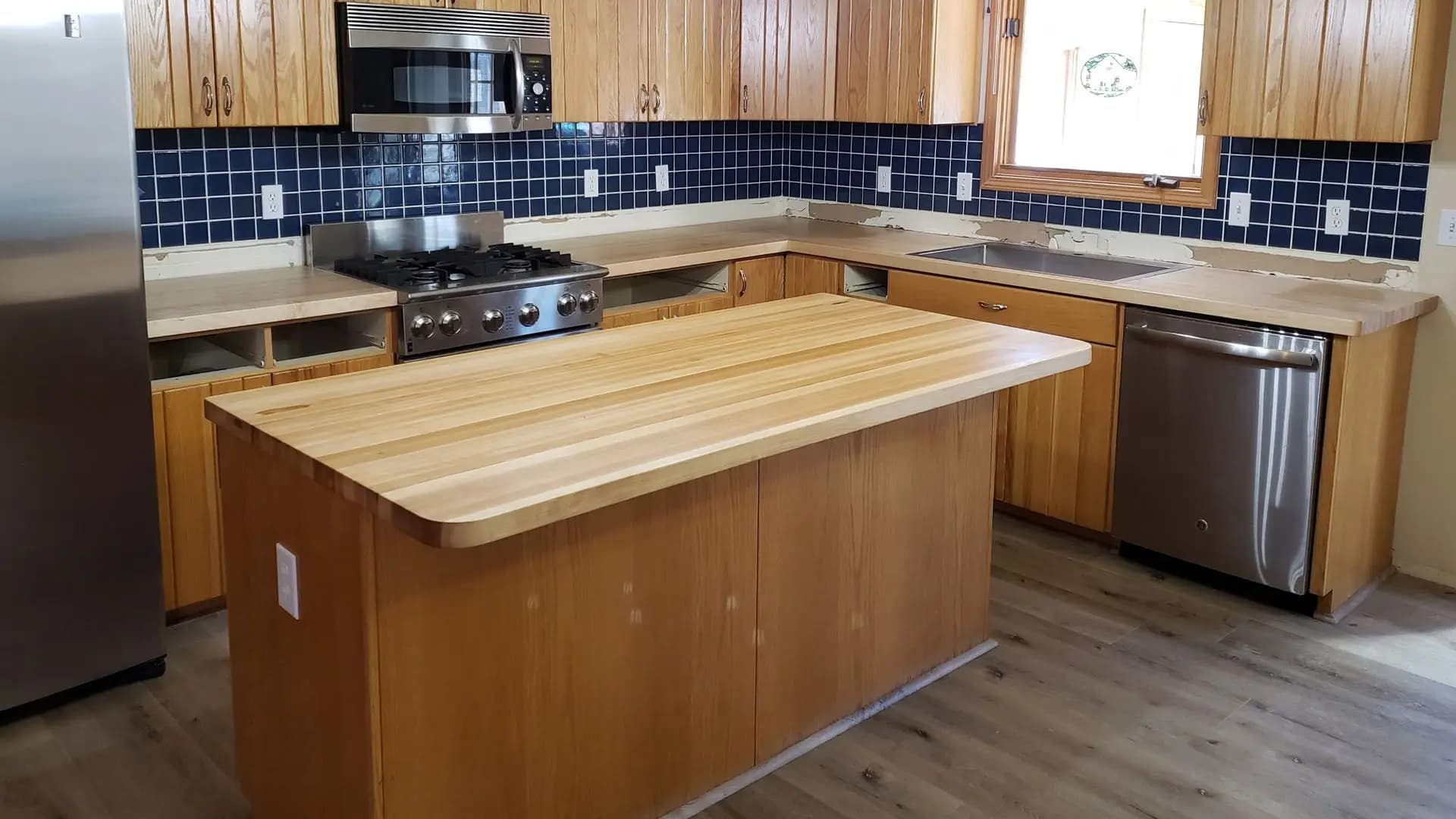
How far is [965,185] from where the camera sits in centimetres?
488

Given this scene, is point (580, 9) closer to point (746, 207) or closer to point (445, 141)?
point (445, 141)

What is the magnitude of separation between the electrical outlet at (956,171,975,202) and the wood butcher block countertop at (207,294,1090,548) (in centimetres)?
186

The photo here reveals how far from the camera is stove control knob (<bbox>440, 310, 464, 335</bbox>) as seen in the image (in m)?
3.66

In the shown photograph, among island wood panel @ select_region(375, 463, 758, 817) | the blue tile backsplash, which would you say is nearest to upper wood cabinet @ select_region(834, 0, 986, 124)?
the blue tile backsplash

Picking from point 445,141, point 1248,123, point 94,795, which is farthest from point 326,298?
point 1248,123

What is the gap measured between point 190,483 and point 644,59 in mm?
2251

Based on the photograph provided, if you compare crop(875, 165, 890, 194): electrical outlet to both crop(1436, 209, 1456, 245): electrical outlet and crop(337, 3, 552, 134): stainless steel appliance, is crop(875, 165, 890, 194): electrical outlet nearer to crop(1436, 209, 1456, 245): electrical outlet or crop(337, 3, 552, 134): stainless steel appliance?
crop(337, 3, 552, 134): stainless steel appliance

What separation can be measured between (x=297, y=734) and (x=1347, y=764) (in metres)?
2.27

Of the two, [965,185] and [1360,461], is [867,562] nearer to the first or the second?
[1360,461]

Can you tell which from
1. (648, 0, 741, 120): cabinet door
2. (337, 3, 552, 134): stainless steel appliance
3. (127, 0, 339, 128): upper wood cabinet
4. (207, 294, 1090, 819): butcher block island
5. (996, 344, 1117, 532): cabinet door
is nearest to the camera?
(207, 294, 1090, 819): butcher block island

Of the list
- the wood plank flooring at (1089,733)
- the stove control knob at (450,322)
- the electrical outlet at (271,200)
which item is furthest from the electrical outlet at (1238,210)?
the electrical outlet at (271,200)

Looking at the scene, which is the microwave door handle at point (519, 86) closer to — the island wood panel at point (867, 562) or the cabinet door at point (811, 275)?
the cabinet door at point (811, 275)

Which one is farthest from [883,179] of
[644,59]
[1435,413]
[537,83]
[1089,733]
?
[1089,733]

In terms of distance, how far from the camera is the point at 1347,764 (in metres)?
2.77
